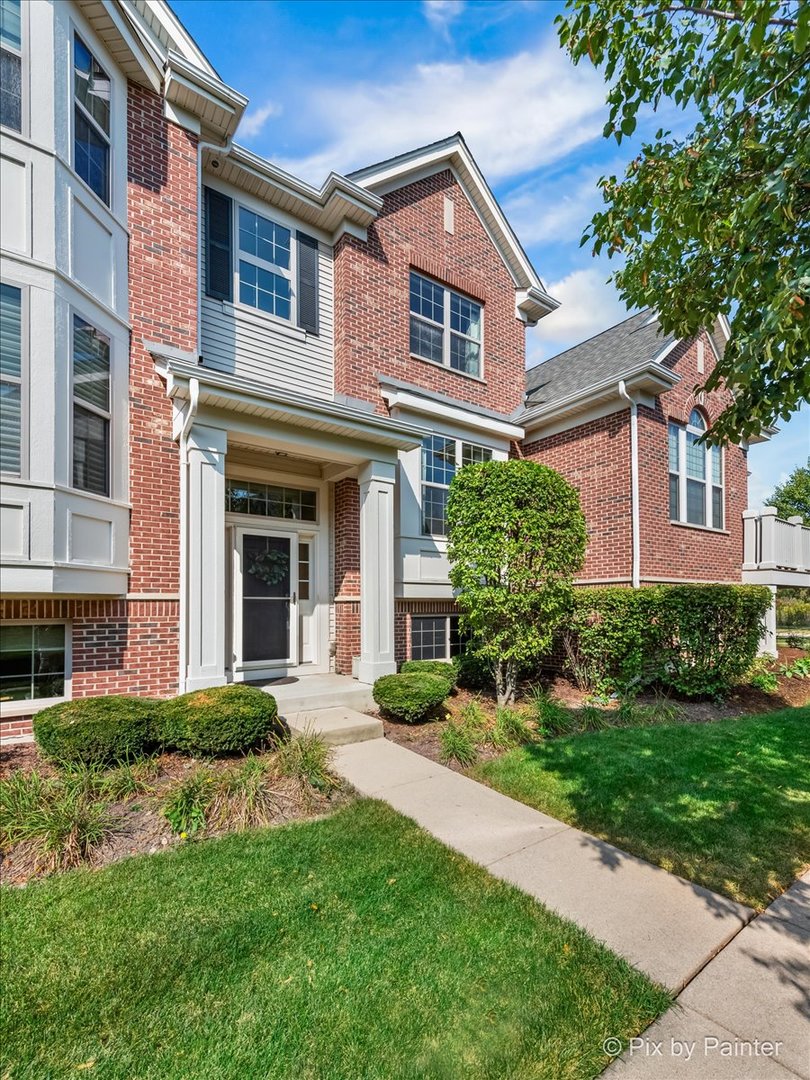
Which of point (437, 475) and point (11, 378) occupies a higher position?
point (11, 378)

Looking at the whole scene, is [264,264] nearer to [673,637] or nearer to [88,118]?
[88,118]

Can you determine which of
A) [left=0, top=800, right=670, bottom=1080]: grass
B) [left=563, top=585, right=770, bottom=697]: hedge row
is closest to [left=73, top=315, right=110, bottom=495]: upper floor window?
[left=0, top=800, right=670, bottom=1080]: grass

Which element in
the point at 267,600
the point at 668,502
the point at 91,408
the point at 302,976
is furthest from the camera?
the point at 668,502

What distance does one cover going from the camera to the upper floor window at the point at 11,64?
17.7 feet

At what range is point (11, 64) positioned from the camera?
5.45m

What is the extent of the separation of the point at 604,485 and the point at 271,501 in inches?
251

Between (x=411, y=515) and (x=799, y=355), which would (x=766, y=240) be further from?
(x=411, y=515)

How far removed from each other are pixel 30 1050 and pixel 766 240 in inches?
226

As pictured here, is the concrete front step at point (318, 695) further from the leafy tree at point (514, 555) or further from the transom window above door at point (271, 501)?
the transom window above door at point (271, 501)

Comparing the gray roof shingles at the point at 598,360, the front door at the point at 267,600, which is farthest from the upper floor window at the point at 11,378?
the gray roof shingles at the point at 598,360

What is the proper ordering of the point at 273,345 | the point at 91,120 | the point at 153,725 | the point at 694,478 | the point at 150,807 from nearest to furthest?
the point at 150,807 < the point at 153,725 < the point at 91,120 < the point at 273,345 < the point at 694,478

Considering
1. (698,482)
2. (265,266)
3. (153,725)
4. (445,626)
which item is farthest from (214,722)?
(698,482)

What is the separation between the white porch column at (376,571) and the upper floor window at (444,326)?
3225mm

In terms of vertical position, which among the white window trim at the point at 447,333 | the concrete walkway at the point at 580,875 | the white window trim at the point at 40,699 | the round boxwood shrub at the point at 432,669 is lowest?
the concrete walkway at the point at 580,875
